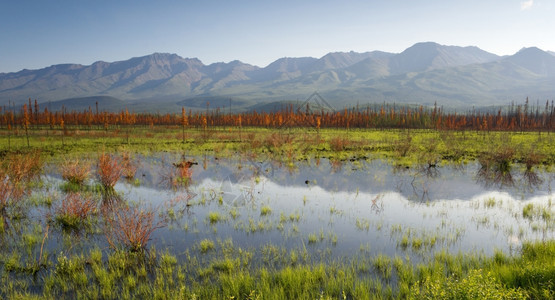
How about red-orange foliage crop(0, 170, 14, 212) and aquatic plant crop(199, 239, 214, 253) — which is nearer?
aquatic plant crop(199, 239, 214, 253)

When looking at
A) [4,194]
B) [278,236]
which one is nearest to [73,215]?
[4,194]

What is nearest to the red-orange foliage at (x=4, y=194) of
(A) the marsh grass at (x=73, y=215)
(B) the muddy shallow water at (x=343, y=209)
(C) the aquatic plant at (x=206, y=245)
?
(B) the muddy shallow water at (x=343, y=209)

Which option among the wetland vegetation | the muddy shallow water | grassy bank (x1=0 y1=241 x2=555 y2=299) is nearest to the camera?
grassy bank (x1=0 y1=241 x2=555 y2=299)

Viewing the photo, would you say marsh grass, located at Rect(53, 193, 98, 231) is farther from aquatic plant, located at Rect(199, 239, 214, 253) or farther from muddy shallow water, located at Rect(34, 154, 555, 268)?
aquatic plant, located at Rect(199, 239, 214, 253)

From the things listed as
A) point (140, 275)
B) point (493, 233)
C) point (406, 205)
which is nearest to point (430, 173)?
point (406, 205)

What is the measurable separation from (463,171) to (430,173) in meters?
2.79

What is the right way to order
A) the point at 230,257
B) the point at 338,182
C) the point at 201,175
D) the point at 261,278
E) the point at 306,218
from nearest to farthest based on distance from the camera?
the point at 261,278 < the point at 230,257 < the point at 306,218 < the point at 338,182 < the point at 201,175

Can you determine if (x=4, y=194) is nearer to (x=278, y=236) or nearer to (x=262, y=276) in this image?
(x=278, y=236)

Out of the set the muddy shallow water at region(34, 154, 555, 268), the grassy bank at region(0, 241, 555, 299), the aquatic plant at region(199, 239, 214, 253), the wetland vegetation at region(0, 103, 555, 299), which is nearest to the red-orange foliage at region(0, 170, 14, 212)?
the wetland vegetation at region(0, 103, 555, 299)

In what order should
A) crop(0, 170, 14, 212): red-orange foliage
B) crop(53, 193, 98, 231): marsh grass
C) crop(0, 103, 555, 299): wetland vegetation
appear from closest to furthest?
crop(0, 103, 555, 299): wetland vegetation → crop(53, 193, 98, 231): marsh grass → crop(0, 170, 14, 212): red-orange foliage

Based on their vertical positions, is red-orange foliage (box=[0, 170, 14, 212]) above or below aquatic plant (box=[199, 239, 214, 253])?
above

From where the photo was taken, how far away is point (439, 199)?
14.7 meters

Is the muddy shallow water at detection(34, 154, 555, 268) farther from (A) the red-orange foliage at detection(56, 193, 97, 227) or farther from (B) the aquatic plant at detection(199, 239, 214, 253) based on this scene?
(A) the red-orange foliage at detection(56, 193, 97, 227)

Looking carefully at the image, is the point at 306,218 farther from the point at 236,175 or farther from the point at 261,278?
the point at 236,175
